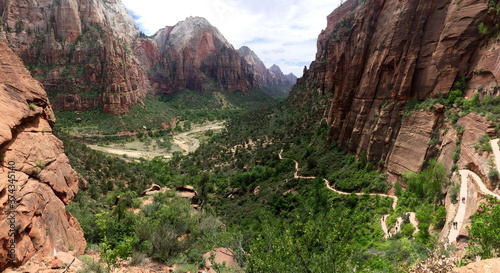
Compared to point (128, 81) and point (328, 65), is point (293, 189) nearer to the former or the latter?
point (328, 65)

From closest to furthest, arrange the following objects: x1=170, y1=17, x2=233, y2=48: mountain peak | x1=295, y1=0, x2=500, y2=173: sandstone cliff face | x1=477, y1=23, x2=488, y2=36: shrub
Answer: x1=477, y1=23, x2=488, y2=36: shrub → x1=295, y1=0, x2=500, y2=173: sandstone cliff face → x1=170, y1=17, x2=233, y2=48: mountain peak

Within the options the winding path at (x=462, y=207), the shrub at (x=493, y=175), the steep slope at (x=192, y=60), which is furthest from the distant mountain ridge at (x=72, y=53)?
the shrub at (x=493, y=175)

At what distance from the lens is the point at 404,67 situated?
26500mm

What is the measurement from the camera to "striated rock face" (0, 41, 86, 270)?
7.59 m

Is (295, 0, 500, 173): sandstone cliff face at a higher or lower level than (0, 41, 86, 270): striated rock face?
higher

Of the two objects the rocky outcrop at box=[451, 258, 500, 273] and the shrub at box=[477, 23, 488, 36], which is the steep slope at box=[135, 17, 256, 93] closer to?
the shrub at box=[477, 23, 488, 36]

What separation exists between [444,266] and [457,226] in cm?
749

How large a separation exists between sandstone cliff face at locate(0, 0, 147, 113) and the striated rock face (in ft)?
284

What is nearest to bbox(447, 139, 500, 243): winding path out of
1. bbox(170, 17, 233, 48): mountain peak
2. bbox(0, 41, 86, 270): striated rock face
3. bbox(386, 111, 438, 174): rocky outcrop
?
bbox(386, 111, 438, 174): rocky outcrop

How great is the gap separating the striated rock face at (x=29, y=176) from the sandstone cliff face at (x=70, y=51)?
86554 mm

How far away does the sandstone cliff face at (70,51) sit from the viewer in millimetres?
80938

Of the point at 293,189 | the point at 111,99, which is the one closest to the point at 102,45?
the point at 111,99

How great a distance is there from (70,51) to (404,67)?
348ft

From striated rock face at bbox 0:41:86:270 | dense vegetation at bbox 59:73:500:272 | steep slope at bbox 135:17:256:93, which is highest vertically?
steep slope at bbox 135:17:256:93
